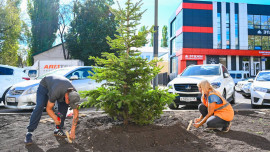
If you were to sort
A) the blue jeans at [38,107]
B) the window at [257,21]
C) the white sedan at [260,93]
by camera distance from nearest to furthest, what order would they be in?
the blue jeans at [38,107] → the white sedan at [260,93] → the window at [257,21]

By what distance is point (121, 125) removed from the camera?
13.8 feet

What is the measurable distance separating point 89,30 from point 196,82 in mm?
25325

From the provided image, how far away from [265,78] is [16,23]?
28.6 metres

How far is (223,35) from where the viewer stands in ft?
112

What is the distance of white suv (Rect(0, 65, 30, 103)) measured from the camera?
28.8ft

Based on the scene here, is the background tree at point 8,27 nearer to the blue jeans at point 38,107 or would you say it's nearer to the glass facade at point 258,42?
the blue jeans at point 38,107

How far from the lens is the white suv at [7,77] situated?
8.77 meters

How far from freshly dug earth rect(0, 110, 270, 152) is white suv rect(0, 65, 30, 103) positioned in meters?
4.82

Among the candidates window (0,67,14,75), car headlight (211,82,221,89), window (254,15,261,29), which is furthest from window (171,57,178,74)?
window (0,67,14,75)

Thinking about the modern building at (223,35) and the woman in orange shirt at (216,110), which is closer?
the woman in orange shirt at (216,110)

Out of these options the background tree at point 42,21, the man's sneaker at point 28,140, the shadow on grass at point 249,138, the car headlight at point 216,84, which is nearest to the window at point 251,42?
the background tree at point 42,21

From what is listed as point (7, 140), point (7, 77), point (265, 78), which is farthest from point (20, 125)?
point (265, 78)

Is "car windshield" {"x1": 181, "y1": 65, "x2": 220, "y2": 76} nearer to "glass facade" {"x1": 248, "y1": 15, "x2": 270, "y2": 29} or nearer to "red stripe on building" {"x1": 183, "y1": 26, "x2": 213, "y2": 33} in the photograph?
"red stripe on building" {"x1": 183, "y1": 26, "x2": 213, "y2": 33}

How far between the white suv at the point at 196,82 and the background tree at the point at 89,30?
21.8 metres
